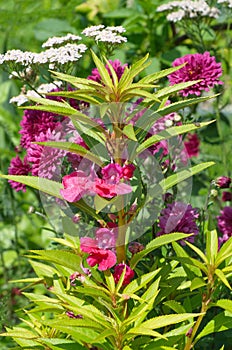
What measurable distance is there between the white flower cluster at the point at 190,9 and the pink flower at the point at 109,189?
0.93 metres

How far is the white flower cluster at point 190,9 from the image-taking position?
2.00 meters

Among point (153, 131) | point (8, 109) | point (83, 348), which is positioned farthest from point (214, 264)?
point (8, 109)

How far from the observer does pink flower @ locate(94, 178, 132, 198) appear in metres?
1.21

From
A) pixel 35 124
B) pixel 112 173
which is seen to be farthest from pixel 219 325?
pixel 35 124

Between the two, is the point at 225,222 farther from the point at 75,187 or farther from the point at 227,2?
the point at 75,187

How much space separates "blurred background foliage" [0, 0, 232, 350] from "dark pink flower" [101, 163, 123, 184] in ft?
3.31

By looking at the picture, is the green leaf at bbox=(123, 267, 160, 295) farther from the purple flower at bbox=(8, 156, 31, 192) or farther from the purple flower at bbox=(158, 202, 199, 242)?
the purple flower at bbox=(8, 156, 31, 192)

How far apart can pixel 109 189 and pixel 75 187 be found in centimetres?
8

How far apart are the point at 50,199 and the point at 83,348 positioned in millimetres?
483

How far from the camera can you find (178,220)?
1484 millimetres

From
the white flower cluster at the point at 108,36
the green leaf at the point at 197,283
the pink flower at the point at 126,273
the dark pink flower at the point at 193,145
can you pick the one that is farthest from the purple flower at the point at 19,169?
the dark pink flower at the point at 193,145

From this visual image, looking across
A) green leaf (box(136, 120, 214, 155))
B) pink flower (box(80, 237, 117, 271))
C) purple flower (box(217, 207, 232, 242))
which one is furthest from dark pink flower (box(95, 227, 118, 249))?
purple flower (box(217, 207, 232, 242))

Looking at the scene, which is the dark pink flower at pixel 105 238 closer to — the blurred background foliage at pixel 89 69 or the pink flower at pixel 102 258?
the pink flower at pixel 102 258

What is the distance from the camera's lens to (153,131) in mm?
1568
